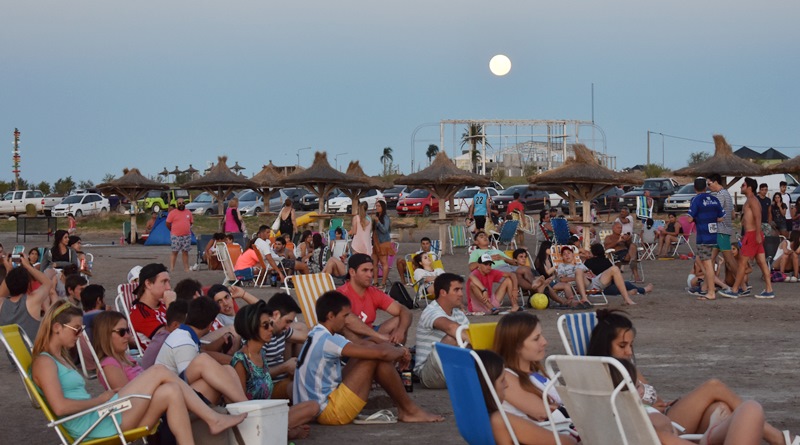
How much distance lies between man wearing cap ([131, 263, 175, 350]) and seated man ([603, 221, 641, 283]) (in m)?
11.7

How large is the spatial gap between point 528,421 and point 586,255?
11.8 m

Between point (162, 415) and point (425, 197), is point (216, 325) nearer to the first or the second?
point (162, 415)

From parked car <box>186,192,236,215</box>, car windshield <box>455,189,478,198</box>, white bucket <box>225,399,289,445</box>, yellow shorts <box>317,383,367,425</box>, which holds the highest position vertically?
car windshield <box>455,189,478,198</box>

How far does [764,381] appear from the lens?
9.18m

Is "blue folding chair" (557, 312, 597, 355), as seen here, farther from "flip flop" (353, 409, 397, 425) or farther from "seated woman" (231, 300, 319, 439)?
"seated woman" (231, 300, 319, 439)

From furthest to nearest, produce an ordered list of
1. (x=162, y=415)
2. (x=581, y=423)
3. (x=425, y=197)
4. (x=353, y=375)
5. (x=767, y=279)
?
(x=425, y=197)
(x=767, y=279)
(x=353, y=375)
(x=162, y=415)
(x=581, y=423)

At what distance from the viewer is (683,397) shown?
6207 millimetres

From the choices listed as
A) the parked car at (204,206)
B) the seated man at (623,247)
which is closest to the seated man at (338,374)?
the seated man at (623,247)

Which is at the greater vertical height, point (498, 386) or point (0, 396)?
point (498, 386)

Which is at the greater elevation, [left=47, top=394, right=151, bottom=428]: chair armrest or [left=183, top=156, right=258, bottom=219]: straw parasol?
[left=183, top=156, right=258, bottom=219]: straw parasol

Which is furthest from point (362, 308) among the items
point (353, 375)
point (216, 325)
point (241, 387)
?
point (241, 387)

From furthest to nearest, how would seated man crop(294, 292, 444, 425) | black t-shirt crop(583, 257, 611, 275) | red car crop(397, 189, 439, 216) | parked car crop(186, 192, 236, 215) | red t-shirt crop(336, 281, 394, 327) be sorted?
parked car crop(186, 192, 236, 215) < red car crop(397, 189, 439, 216) < black t-shirt crop(583, 257, 611, 275) < red t-shirt crop(336, 281, 394, 327) < seated man crop(294, 292, 444, 425)

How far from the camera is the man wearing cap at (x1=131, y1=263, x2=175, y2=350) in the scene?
28.4ft

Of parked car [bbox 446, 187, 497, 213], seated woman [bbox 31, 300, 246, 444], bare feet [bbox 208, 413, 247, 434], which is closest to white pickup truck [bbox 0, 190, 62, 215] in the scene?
parked car [bbox 446, 187, 497, 213]
